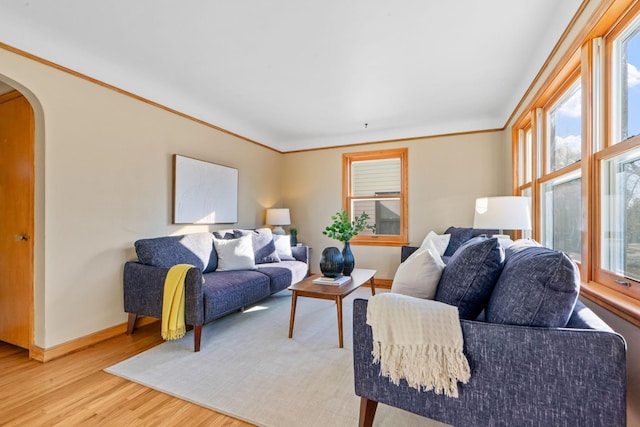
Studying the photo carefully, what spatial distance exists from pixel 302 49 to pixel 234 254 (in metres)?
2.18

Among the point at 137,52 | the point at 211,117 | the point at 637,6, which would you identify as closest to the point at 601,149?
the point at 637,6

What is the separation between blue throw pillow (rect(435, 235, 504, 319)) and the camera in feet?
4.42

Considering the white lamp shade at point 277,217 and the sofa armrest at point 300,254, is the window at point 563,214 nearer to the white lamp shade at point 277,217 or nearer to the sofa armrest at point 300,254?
the sofa armrest at point 300,254

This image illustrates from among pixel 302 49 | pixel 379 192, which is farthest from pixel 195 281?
→ pixel 379 192

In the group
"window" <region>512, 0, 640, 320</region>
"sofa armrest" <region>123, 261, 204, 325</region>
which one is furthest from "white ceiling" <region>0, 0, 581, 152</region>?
"sofa armrest" <region>123, 261, 204, 325</region>

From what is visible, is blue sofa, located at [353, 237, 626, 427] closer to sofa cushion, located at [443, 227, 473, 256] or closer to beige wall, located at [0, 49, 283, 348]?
sofa cushion, located at [443, 227, 473, 256]

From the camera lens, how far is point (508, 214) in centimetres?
241

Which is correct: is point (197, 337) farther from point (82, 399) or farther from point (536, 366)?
point (536, 366)

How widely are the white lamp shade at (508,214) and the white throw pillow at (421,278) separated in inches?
44.2

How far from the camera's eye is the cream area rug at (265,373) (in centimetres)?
166

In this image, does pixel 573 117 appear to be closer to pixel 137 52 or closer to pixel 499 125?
pixel 499 125

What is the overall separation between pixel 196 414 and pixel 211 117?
10.7 feet

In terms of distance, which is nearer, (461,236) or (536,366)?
(536,366)

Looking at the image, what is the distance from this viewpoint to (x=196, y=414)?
1.66 m
